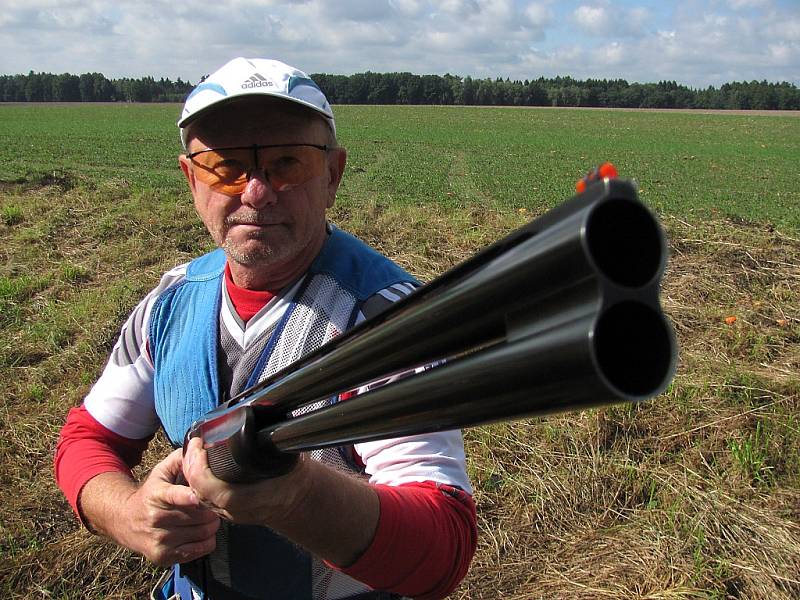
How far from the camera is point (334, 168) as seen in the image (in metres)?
2.27

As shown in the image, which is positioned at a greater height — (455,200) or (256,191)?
(256,191)

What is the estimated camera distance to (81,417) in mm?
2338

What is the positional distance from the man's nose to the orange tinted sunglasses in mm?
11

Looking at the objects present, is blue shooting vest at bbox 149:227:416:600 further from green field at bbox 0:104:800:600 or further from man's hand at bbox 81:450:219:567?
green field at bbox 0:104:800:600

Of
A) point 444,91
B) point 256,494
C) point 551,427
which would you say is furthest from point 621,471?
point 444,91

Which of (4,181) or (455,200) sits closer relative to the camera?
(4,181)

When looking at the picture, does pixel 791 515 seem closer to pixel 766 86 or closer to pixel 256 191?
pixel 256 191

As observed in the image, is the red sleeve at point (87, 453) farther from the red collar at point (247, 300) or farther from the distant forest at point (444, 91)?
the distant forest at point (444, 91)

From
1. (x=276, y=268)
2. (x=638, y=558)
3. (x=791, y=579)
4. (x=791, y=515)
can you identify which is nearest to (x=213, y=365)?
(x=276, y=268)

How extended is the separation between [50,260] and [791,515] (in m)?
8.93

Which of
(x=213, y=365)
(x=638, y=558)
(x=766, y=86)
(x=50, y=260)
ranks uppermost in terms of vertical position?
(x=766, y=86)

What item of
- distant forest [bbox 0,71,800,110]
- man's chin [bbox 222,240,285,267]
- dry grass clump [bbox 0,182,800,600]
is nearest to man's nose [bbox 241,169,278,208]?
man's chin [bbox 222,240,285,267]

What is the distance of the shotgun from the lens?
2.21 feet

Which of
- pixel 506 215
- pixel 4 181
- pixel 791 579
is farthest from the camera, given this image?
pixel 4 181
